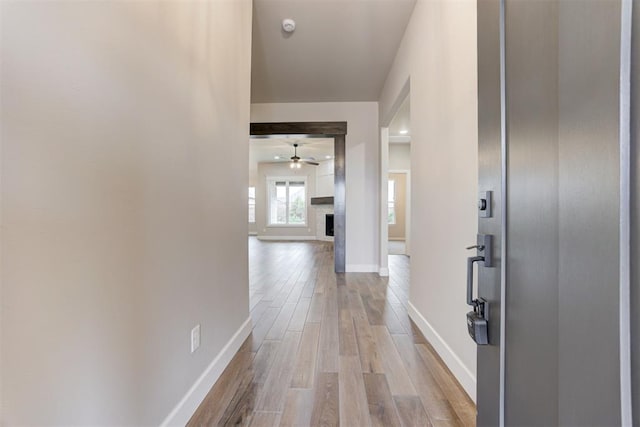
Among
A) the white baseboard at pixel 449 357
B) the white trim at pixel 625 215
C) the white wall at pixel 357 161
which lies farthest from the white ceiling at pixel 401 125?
the white trim at pixel 625 215

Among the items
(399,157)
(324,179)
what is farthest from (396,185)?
(324,179)

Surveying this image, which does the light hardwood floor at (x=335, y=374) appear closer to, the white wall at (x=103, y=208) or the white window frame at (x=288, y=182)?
the white wall at (x=103, y=208)

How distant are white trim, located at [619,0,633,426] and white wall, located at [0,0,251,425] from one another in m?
1.04

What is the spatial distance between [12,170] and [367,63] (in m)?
3.54

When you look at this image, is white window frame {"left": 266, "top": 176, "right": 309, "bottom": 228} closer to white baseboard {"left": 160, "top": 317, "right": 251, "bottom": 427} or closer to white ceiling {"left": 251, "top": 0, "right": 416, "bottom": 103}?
white ceiling {"left": 251, "top": 0, "right": 416, "bottom": 103}

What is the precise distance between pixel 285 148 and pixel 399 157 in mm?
3212

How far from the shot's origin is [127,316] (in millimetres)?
921

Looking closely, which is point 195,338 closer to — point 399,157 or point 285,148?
point 399,157

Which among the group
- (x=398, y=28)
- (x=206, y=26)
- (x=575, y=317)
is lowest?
(x=575, y=317)

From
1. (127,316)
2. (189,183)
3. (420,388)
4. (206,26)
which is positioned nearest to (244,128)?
(206,26)

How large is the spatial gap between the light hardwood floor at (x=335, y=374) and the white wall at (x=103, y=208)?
332mm

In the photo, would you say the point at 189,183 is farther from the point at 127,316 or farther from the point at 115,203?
the point at 127,316

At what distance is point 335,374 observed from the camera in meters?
1.68

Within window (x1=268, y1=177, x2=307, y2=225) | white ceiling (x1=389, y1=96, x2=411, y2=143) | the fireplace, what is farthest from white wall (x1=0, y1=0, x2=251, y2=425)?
window (x1=268, y1=177, x2=307, y2=225)
